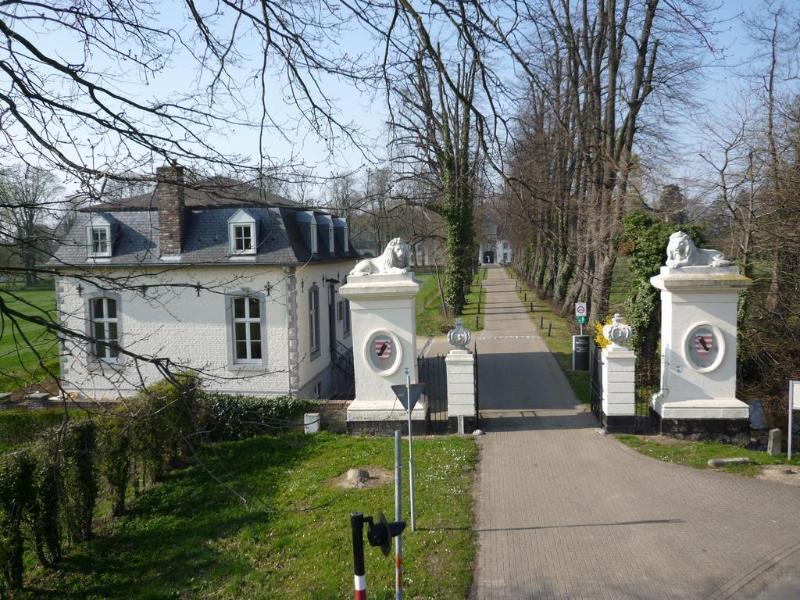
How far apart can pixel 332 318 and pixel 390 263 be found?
8.92m

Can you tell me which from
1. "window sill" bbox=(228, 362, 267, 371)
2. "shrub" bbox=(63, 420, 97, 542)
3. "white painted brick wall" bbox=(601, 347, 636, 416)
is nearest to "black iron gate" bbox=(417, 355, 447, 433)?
"white painted brick wall" bbox=(601, 347, 636, 416)

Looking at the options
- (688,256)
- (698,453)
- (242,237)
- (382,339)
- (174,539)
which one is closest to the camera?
(174,539)

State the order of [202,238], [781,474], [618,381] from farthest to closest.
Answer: [202,238], [618,381], [781,474]

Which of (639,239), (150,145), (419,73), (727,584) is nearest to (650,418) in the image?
(639,239)

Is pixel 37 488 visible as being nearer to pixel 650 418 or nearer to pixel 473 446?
pixel 473 446

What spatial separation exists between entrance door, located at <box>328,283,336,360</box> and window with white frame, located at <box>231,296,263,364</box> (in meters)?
3.92

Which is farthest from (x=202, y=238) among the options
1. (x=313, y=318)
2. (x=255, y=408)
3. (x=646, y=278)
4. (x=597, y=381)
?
(x=646, y=278)

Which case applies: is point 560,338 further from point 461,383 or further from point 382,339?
point 382,339

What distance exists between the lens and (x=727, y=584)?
296 inches

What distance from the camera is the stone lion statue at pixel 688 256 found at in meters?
13.3

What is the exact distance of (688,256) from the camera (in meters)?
13.3

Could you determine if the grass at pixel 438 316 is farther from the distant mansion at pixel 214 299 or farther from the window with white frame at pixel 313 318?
the distant mansion at pixel 214 299

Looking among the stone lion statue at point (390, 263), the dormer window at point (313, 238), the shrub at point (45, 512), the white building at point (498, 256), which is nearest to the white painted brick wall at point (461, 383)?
the stone lion statue at point (390, 263)

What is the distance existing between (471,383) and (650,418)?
4.07 meters
